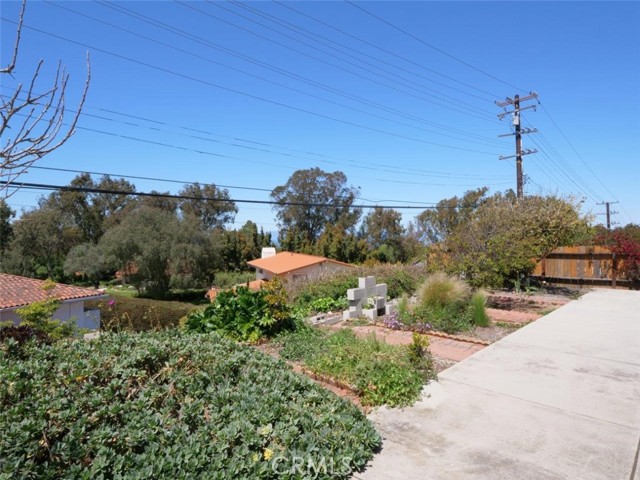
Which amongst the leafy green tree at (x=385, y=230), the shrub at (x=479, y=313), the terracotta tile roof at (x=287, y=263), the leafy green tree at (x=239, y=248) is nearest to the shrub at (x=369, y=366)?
the shrub at (x=479, y=313)

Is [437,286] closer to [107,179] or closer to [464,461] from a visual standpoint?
[464,461]

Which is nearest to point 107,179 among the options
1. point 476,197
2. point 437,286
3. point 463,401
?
point 476,197

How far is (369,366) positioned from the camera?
181 inches

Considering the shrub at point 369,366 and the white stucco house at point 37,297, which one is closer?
the shrub at point 369,366

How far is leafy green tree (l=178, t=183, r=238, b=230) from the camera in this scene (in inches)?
1743

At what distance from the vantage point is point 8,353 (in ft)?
13.2

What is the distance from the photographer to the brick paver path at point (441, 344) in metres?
6.03

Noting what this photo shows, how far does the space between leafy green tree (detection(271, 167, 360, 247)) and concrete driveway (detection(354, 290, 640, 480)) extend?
3733 cm

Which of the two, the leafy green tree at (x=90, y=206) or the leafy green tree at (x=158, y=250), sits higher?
the leafy green tree at (x=90, y=206)

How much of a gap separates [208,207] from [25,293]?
30.6 meters

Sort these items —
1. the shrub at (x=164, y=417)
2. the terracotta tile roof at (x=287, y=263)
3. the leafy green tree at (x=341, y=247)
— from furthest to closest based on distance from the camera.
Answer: the leafy green tree at (x=341, y=247) < the terracotta tile roof at (x=287, y=263) < the shrub at (x=164, y=417)

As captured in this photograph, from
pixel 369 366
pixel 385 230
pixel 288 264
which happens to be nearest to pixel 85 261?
pixel 288 264

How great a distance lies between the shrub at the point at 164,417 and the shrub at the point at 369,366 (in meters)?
0.85

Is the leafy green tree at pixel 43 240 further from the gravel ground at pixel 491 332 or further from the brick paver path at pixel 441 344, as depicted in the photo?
the gravel ground at pixel 491 332
